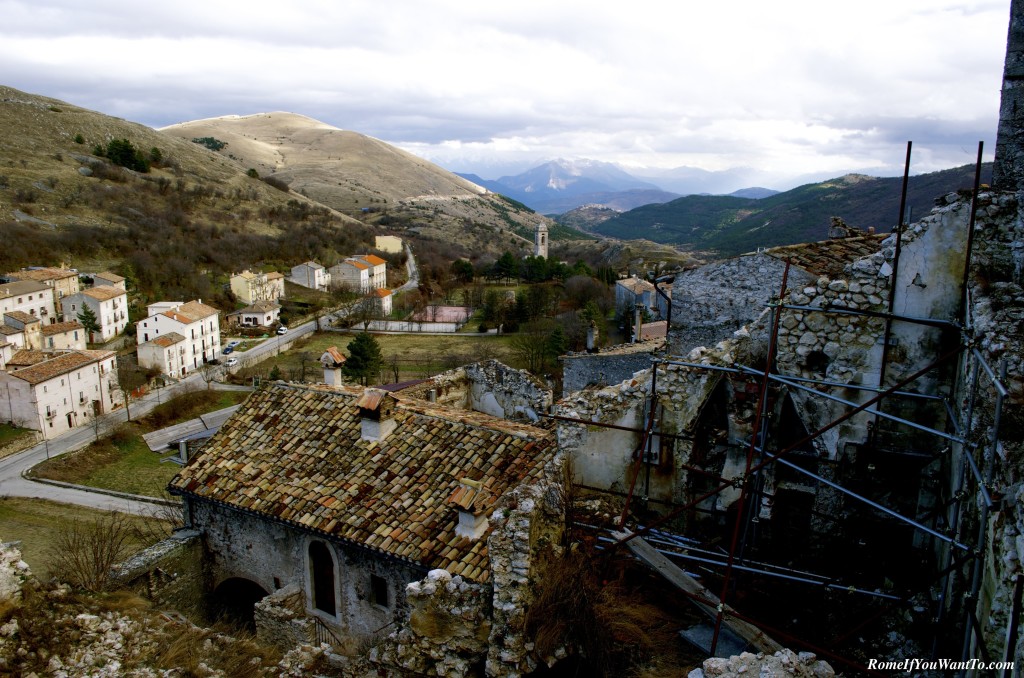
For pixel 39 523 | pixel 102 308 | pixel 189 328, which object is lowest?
pixel 39 523

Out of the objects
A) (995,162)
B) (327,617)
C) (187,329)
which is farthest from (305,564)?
(187,329)

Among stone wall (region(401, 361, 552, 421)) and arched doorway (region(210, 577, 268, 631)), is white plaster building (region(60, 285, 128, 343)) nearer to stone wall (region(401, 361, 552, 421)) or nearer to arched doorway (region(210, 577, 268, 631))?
stone wall (region(401, 361, 552, 421))

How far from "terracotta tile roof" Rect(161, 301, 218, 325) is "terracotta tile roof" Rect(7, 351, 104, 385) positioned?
9.08 metres

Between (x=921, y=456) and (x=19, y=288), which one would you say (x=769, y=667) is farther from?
(x=19, y=288)

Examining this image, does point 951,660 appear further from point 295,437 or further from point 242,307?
point 242,307

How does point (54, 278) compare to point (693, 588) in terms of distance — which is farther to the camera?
point (54, 278)

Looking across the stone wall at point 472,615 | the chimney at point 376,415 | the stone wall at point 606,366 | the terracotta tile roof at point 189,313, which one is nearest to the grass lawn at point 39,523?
the chimney at point 376,415

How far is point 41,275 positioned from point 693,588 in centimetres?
8155

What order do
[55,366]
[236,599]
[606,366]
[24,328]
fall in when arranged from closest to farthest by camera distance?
[236,599] → [606,366] → [55,366] → [24,328]

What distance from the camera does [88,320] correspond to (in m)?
66.6

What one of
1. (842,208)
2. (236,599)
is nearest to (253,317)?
(236,599)

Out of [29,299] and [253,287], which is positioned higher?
[253,287]

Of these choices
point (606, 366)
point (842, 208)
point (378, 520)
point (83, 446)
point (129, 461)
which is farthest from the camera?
point (842, 208)

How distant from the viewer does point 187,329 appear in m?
65.9
